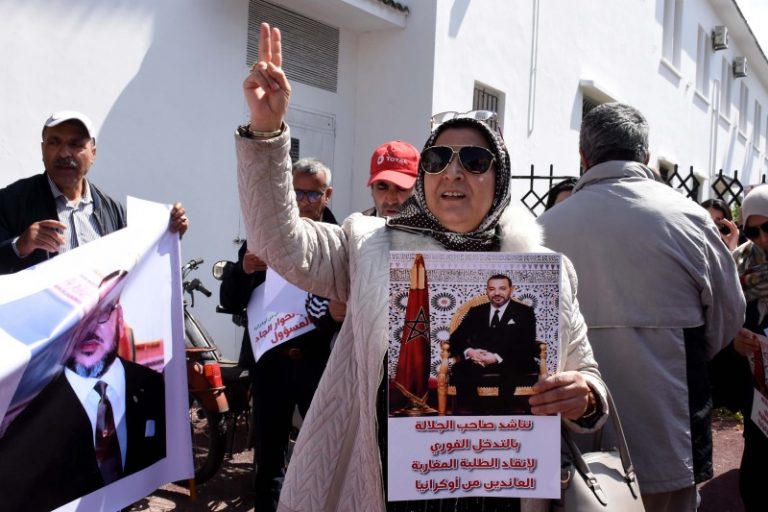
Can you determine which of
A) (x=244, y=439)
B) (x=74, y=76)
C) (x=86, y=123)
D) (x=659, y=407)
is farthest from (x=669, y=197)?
(x=74, y=76)

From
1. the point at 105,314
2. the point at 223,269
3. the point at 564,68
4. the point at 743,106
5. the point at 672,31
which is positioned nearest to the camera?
the point at 105,314

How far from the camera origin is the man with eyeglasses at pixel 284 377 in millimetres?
3570

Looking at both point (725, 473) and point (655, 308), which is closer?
point (655, 308)

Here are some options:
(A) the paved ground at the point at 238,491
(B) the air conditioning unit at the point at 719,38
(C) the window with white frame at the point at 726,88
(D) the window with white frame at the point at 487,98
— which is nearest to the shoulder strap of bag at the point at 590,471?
(A) the paved ground at the point at 238,491

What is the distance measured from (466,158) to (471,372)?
582mm

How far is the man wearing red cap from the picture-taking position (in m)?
3.63

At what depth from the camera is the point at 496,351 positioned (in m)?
1.70

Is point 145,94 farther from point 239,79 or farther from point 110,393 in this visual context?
point 110,393

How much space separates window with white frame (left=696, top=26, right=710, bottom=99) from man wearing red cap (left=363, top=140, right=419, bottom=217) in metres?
19.7

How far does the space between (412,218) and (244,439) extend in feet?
15.3

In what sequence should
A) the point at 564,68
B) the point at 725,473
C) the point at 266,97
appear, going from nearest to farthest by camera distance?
1. the point at 266,97
2. the point at 725,473
3. the point at 564,68

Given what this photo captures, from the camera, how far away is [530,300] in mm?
1718

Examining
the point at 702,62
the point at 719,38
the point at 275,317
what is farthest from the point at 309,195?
the point at 719,38

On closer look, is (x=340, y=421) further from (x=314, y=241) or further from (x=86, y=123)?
(x=86, y=123)
